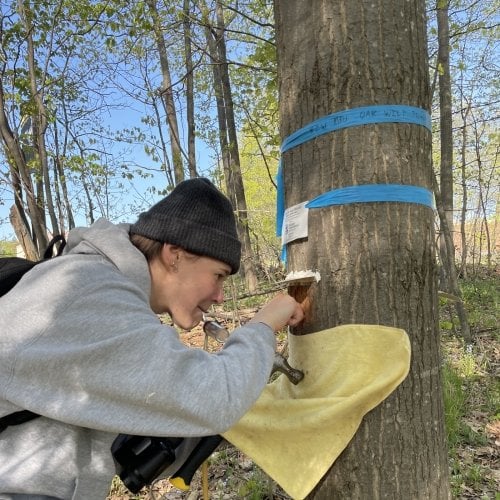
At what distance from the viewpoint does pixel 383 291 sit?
134 cm

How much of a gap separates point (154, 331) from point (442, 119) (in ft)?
21.5

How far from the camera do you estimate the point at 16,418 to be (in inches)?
46.3

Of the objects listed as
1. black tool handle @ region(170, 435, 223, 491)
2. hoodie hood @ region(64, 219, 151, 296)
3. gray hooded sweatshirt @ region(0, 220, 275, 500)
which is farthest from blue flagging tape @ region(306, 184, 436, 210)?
black tool handle @ region(170, 435, 223, 491)

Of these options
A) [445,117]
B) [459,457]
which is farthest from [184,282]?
[445,117]

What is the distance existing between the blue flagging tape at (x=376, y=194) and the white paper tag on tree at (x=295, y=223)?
0.11 m

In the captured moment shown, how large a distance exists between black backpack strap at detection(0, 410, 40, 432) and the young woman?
0.02 meters

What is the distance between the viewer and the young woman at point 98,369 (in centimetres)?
106

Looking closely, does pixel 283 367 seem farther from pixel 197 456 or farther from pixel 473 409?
pixel 473 409

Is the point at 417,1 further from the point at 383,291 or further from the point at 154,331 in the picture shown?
the point at 154,331

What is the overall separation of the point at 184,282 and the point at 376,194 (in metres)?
0.68

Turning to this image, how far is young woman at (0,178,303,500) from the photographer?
1.06 m

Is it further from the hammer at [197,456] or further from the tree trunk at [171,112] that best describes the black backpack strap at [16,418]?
the tree trunk at [171,112]

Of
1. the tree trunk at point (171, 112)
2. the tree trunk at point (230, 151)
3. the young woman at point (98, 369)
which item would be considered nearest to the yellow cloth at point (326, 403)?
the young woman at point (98, 369)

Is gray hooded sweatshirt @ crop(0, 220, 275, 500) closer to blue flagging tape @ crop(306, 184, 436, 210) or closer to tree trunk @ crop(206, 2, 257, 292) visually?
blue flagging tape @ crop(306, 184, 436, 210)
